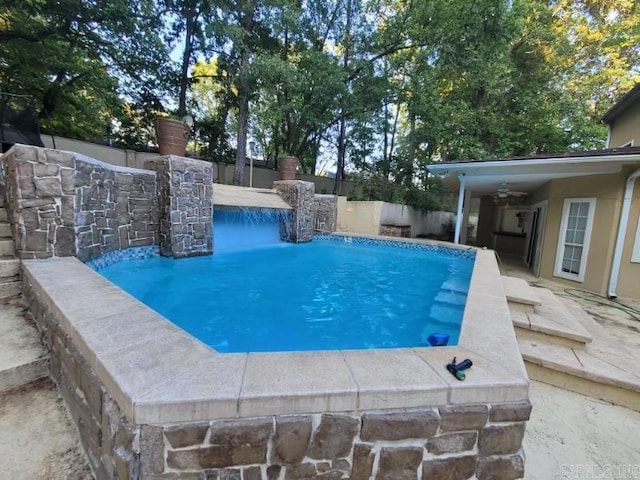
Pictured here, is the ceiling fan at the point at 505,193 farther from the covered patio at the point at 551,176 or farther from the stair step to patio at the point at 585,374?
the stair step to patio at the point at 585,374

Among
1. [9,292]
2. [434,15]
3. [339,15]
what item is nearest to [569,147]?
[434,15]

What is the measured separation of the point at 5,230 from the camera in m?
3.37

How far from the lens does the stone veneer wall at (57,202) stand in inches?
126

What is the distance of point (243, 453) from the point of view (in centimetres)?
126

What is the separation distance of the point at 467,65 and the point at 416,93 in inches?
74.7

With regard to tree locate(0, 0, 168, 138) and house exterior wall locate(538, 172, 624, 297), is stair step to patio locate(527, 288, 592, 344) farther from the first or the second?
tree locate(0, 0, 168, 138)

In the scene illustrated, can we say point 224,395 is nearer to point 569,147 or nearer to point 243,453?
point 243,453

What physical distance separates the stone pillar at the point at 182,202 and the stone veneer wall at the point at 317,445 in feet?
15.6

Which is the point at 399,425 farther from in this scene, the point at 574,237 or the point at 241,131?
the point at 241,131

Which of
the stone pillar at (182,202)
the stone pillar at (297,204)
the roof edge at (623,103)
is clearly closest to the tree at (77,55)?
the stone pillar at (182,202)

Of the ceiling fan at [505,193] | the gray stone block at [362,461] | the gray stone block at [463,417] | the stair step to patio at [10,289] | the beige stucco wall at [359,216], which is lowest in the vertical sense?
the gray stone block at [362,461]

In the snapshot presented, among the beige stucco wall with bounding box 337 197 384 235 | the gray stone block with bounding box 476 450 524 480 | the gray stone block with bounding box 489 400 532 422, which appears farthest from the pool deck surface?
the beige stucco wall with bounding box 337 197 384 235

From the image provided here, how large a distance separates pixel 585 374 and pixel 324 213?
8.44 meters

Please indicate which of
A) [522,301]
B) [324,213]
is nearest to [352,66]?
[324,213]
